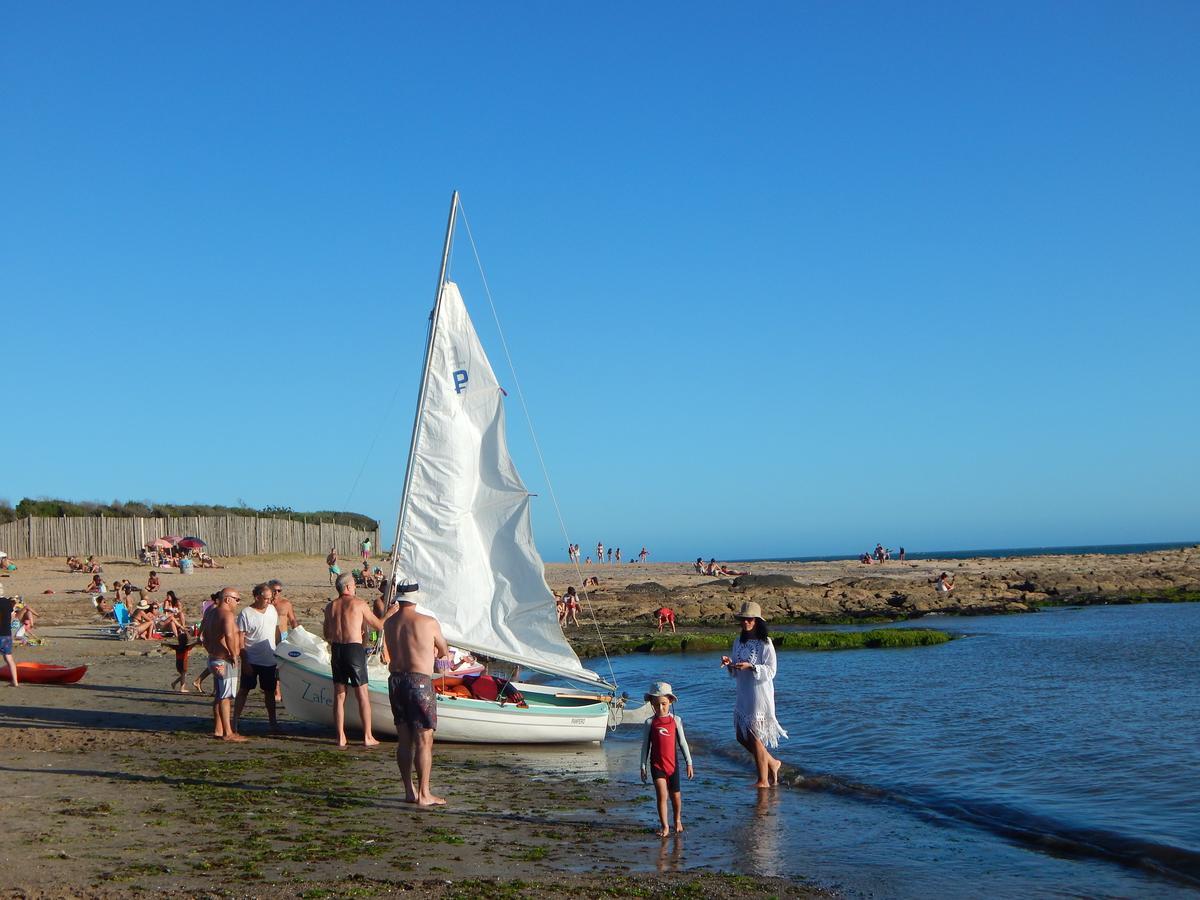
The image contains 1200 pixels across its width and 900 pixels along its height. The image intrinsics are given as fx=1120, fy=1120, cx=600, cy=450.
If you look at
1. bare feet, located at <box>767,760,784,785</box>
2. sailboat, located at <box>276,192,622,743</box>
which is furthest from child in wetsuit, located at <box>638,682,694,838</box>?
sailboat, located at <box>276,192,622,743</box>

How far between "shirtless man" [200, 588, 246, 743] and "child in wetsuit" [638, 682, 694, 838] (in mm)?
5725

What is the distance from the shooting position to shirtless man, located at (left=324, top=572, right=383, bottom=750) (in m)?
12.6

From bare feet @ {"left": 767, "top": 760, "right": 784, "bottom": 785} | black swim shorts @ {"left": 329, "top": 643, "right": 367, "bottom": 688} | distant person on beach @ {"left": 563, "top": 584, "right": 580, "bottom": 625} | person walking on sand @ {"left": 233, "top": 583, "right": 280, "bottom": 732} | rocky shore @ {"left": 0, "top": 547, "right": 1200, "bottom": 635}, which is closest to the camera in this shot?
bare feet @ {"left": 767, "top": 760, "right": 784, "bottom": 785}

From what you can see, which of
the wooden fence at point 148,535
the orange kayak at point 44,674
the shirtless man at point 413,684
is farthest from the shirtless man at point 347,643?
the wooden fence at point 148,535

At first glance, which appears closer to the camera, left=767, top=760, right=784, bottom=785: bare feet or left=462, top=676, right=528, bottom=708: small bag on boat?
left=767, top=760, right=784, bottom=785: bare feet

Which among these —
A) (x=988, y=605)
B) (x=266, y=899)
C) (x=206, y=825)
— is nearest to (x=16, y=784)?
(x=206, y=825)

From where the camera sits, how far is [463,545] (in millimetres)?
13992

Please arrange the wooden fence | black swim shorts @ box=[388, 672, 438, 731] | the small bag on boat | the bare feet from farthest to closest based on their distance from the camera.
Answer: the wooden fence
the small bag on boat
the bare feet
black swim shorts @ box=[388, 672, 438, 731]

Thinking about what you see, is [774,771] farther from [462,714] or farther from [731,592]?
[731,592]

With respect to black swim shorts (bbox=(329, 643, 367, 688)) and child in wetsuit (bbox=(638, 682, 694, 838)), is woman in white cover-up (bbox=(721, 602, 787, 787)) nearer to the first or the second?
child in wetsuit (bbox=(638, 682, 694, 838))

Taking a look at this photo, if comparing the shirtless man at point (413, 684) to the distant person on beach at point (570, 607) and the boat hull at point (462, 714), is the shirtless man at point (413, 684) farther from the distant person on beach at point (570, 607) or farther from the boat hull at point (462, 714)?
the distant person on beach at point (570, 607)

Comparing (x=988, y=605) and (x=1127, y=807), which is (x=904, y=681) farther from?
(x=988, y=605)

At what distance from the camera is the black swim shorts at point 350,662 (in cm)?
1281

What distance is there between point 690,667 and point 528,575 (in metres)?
12.1
